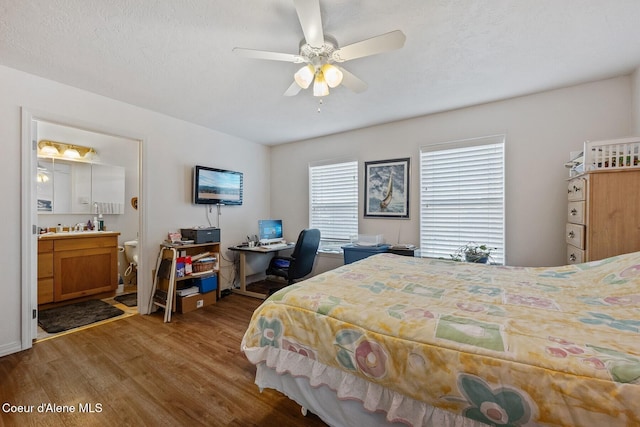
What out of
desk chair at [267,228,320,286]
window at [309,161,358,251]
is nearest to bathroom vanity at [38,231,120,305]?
desk chair at [267,228,320,286]

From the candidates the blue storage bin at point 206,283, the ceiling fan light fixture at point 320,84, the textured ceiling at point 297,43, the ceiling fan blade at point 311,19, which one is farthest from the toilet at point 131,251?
the ceiling fan blade at point 311,19

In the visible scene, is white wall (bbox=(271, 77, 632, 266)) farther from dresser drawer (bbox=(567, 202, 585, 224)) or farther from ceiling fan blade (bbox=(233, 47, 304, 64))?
ceiling fan blade (bbox=(233, 47, 304, 64))

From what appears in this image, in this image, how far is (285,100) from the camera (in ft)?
9.36

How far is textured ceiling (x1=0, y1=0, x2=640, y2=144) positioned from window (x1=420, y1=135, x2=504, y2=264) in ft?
1.87

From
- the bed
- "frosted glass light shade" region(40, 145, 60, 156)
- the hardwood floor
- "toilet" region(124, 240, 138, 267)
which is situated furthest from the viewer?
"toilet" region(124, 240, 138, 267)

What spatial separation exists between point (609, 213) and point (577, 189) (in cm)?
35

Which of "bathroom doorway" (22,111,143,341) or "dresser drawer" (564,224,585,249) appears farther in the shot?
"bathroom doorway" (22,111,143,341)

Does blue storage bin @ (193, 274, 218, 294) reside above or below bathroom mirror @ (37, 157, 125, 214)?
below

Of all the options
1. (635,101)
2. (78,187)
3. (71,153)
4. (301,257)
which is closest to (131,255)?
(78,187)

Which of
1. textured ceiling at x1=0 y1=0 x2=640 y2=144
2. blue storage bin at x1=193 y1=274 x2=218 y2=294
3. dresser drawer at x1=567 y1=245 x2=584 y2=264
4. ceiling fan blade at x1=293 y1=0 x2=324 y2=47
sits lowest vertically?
blue storage bin at x1=193 y1=274 x2=218 y2=294

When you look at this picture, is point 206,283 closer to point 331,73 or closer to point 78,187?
point 78,187

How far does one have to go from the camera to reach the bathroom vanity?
321 cm

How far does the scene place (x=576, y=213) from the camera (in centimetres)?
219

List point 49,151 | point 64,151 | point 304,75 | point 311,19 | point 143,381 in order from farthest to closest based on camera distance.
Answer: point 64,151, point 49,151, point 143,381, point 304,75, point 311,19
